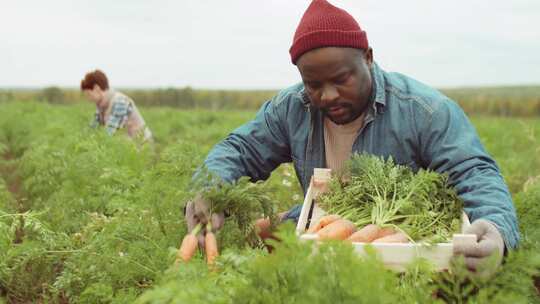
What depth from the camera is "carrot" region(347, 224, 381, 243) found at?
10.0 feet

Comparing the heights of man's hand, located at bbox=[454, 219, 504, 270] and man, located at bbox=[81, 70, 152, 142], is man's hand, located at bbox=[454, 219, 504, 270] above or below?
above

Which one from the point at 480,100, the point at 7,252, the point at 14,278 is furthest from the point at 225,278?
the point at 480,100

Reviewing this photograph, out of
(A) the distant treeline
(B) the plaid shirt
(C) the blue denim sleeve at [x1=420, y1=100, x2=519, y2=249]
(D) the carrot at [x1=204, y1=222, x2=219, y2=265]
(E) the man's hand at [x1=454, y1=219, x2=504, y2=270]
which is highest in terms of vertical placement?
(C) the blue denim sleeve at [x1=420, y1=100, x2=519, y2=249]

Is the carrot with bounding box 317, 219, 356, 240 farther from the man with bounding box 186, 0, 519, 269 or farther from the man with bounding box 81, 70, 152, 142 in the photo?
the man with bounding box 81, 70, 152, 142

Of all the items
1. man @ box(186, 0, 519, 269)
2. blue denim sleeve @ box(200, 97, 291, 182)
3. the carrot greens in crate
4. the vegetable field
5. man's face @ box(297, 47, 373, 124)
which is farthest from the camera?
blue denim sleeve @ box(200, 97, 291, 182)

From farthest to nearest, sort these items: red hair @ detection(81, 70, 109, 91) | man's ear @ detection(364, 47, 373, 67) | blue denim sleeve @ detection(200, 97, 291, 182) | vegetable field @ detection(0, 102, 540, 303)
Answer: red hair @ detection(81, 70, 109, 91)
blue denim sleeve @ detection(200, 97, 291, 182)
man's ear @ detection(364, 47, 373, 67)
vegetable field @ detection(0, 102, 540, 303)

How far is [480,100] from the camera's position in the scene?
44.4 m

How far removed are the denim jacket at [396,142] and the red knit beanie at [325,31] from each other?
36cm

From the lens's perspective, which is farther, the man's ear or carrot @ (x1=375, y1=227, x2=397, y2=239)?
the man's ear

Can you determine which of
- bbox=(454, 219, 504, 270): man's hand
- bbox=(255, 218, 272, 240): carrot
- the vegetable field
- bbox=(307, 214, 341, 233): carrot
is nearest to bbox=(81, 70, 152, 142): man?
the vegetable field

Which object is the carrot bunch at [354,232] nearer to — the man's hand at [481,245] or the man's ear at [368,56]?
the man's hand at [481,245]

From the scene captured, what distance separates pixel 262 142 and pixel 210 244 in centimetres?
124

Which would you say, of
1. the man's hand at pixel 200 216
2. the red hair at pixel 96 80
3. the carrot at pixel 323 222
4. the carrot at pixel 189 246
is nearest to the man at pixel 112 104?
the red hair at pixel 96 80

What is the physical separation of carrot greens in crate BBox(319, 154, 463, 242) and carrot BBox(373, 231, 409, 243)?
68mm
